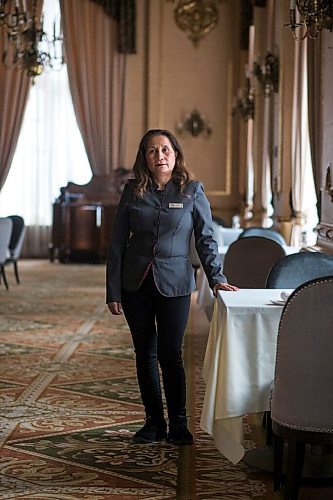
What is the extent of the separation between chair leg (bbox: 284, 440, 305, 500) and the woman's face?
1.43 m

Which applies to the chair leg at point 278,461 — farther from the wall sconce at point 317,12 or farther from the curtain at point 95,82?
the curtain at point 95,82

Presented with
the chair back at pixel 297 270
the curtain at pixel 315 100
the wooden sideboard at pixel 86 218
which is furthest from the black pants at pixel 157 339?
the wooden sideboard at pixel 86 218

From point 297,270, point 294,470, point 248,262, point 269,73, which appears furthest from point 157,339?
point 269,73

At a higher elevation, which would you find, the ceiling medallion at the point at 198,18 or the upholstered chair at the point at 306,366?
the ceiling medallion at the point at 198,18

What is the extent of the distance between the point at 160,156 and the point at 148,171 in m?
0.11

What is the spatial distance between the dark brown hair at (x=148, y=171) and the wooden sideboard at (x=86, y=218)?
11190 mm

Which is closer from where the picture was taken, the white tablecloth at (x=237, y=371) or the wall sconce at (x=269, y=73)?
the white tablecloth at (x=237, y=371)

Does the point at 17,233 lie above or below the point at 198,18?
below

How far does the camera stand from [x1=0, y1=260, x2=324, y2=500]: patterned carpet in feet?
12.5

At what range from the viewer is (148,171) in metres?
4.43

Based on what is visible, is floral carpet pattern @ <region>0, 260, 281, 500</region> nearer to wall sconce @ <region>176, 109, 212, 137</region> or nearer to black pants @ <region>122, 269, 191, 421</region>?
black pants @ <region>122, 269, 191, 421</region>

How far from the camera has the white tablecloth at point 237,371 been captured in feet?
12.8

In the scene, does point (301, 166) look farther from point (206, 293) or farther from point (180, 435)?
point (180, 435)

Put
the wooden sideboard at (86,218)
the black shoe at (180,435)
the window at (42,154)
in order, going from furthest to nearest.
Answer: the window at (42,154)
the wooden sideboard at (86,218)
the black shoe at (180,435)
